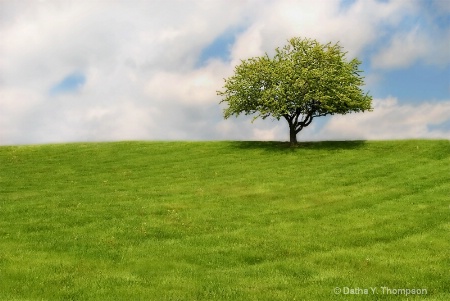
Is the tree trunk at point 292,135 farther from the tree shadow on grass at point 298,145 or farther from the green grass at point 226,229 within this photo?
the green grass at point 226,229

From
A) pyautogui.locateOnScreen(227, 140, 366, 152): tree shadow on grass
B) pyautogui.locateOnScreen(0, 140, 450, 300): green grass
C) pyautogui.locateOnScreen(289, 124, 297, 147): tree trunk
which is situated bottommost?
pyautogui.locateOnScreen(0, 140, 450, 300): green grass

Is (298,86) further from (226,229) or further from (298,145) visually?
(226,229)

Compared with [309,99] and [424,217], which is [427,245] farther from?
[309,99]

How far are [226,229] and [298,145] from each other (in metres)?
43.9

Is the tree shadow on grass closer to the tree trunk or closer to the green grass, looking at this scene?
the tree trunk

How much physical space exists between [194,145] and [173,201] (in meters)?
36.4

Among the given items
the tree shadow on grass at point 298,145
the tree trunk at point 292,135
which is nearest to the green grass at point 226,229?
the tree shadow on grass at point 298,145

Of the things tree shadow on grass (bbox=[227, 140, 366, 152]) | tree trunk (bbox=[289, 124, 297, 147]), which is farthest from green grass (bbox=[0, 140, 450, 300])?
tree trunk (bbox=[289, 124, 297, 147])

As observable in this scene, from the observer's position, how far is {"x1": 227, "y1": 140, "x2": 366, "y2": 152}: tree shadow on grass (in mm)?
68625

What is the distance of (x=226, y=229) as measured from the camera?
95.2 feet

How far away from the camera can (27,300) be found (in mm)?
17734

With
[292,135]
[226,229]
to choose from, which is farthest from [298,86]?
[226,229]

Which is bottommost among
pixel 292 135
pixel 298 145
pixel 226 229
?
pixel 226 229

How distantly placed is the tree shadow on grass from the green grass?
29.8 feet
